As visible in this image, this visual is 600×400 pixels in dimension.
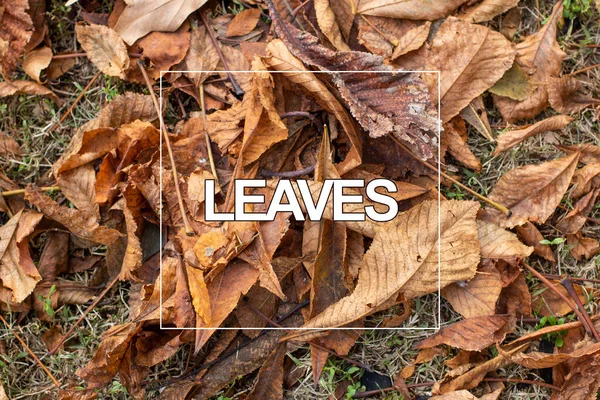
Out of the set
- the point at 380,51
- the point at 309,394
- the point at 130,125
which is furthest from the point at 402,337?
the point at 130,125

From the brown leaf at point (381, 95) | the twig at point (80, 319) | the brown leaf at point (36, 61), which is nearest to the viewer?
the brown leaf at point (381, 95)

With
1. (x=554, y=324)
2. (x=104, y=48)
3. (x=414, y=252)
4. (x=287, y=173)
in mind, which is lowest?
(x=554, y=324)

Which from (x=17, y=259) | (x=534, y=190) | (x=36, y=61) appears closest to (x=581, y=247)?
(x=534, y=190)

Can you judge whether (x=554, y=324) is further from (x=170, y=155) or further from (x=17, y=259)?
(x=17, y=259)

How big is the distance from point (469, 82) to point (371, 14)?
335 mm

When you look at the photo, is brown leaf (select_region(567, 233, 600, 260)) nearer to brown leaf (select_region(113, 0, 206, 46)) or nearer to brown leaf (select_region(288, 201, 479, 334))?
brown leaf (select_region(288, 201, 479, 334))

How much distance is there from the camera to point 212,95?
1.90 m

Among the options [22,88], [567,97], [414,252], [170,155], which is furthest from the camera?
[22,88]

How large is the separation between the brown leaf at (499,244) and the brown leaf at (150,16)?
1038 mm

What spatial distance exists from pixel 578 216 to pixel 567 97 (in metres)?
0.35

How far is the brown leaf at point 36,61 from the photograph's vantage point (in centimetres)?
198

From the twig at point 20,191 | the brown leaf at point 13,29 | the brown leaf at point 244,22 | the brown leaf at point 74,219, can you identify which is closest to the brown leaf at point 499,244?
the brown leaf at point 244,22

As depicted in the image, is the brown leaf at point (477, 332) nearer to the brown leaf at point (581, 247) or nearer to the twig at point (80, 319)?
the brown leaf at point (581, 247)

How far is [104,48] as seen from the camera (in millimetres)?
1937
